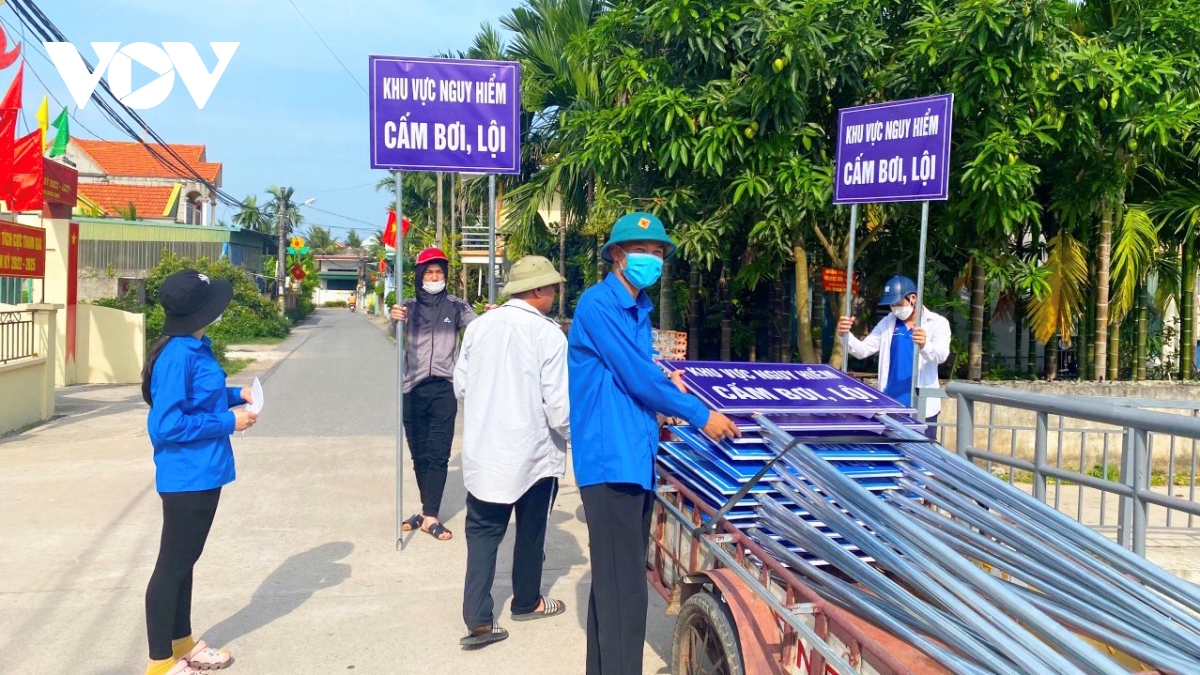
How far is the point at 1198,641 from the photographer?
2.48 metres

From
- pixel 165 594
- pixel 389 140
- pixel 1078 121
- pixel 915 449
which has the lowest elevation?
pixel 165 594

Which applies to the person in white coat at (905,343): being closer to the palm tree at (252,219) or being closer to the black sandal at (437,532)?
the black sandal at (437,532)

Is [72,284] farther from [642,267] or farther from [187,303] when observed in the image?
[642,267]

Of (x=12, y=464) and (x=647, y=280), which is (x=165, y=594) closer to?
(x=647, y=280)

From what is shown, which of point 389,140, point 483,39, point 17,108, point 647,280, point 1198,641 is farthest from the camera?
point 483,39

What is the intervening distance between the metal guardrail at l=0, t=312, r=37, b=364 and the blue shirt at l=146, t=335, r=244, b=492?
8.21 meters

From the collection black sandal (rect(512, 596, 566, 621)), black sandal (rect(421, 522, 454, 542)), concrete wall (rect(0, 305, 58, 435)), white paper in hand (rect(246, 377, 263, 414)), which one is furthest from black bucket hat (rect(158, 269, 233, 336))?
concrete wall (rect(0, 305, 58, 435))

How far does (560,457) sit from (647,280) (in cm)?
118

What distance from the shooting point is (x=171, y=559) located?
3.85 metres

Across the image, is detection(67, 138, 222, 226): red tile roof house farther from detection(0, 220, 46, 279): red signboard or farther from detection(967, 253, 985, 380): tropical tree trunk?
detection(967, 253, 985, 380): tropical tree trunk

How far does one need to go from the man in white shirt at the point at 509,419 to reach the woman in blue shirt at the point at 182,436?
3.28 feet

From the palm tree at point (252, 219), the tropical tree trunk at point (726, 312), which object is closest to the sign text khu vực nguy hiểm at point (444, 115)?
the tropical tree trunk at point (726, 312)

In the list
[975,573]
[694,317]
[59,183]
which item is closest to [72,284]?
[59,183]

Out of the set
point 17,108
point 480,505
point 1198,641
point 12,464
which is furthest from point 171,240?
point 1198,641
